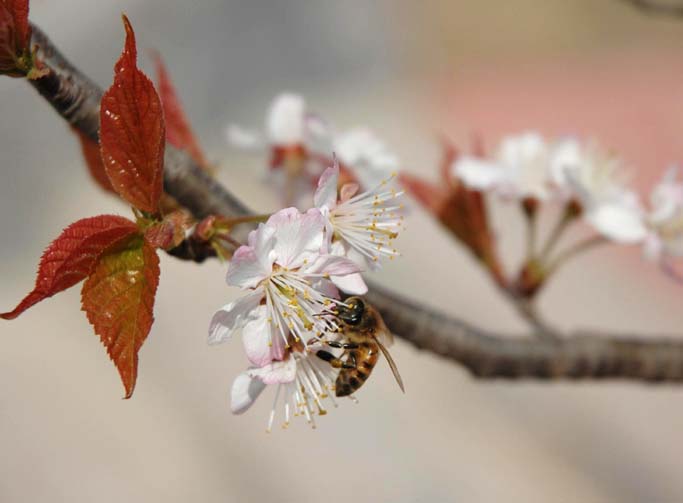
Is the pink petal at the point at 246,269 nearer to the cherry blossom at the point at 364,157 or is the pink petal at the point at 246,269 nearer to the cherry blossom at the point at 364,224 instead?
the cherry blossom at the point at 364,224

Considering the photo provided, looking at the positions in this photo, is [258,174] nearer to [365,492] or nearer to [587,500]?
[365,492]

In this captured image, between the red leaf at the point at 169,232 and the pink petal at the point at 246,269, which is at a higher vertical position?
the red leaf at the point at 169,232

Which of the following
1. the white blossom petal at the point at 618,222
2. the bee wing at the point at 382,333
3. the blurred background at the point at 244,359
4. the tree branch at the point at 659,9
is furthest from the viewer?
the blurred background at the point at 244,359

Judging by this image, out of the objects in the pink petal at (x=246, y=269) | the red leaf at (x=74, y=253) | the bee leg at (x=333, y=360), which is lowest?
the bee leg at (x=333, y=360)

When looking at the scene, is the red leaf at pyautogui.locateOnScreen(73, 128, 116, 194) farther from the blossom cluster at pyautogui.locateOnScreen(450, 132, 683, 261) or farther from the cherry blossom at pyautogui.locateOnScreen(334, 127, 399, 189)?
the blossom cluster at pyautogui.locateOnScreen(450, 132, 683, 261)

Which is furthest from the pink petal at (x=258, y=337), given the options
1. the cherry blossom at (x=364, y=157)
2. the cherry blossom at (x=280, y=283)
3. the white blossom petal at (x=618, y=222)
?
the white blossom petal at (x=618, y=222)

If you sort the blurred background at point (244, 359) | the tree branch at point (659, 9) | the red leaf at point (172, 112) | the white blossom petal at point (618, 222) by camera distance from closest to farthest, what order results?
the red leaf at point (172, 112), the white blossom petal at point (618, 222), the tree branch at point (659, 9), the blurred background at point (244, 359)

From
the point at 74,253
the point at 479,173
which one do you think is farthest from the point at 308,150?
the point at 74,253
